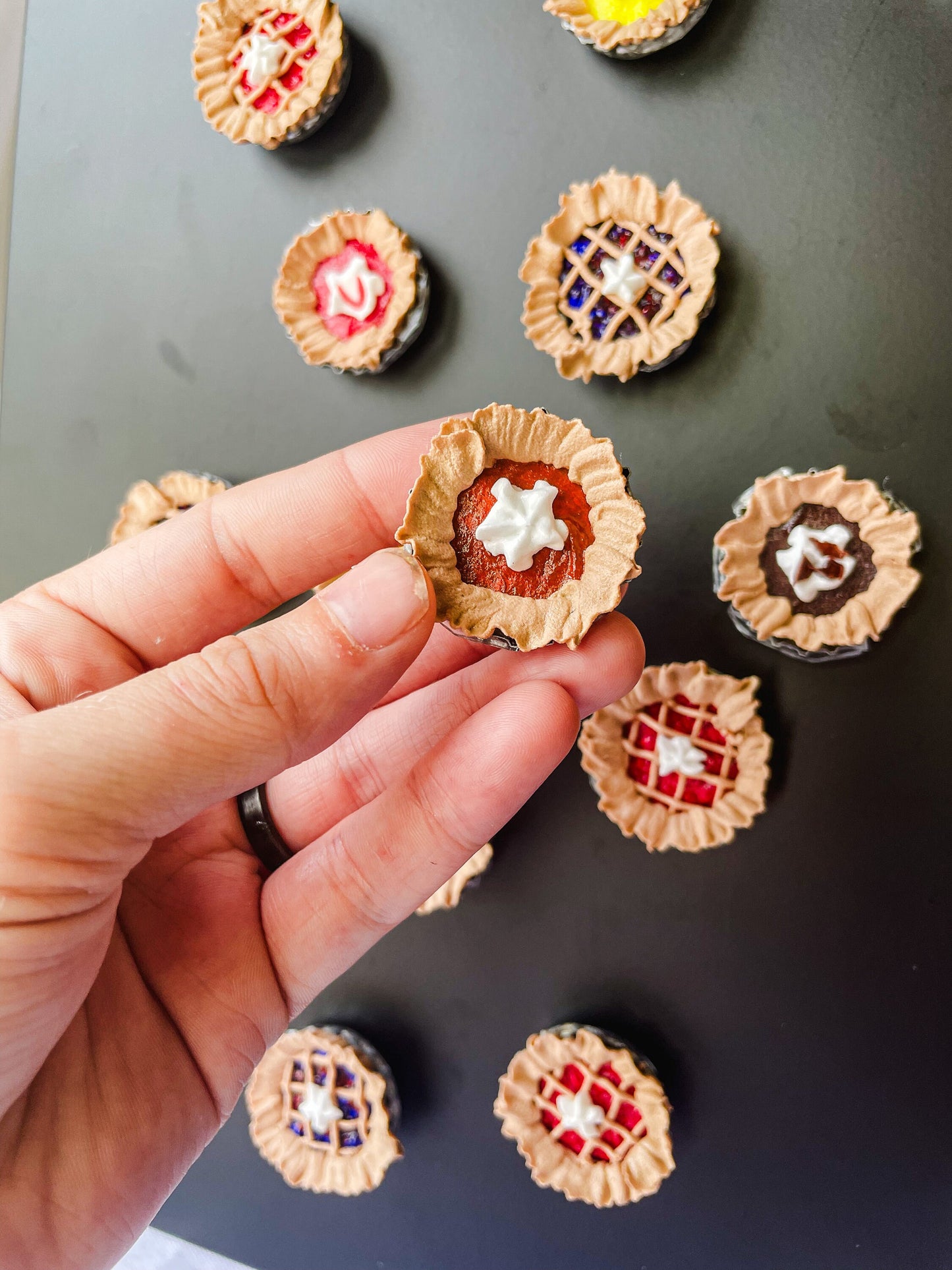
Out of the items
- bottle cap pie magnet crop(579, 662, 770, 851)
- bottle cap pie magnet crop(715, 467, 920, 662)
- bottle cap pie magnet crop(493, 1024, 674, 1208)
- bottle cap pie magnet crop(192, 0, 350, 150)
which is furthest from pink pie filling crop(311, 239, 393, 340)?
bottle cap pie magnet crop(493, 1024, 674, 1208)

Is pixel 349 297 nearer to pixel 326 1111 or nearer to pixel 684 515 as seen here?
pixel 684 515

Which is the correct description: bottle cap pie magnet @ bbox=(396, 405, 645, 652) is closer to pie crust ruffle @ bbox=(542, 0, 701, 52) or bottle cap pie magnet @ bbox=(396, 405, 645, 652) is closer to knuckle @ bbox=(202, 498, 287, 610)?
knuckle @ bbox=(202, 498, 287, 610)

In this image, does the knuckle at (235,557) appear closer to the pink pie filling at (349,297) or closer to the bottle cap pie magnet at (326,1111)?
the pink pie filling at (349,297)

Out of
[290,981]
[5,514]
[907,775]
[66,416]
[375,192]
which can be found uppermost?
[375,192]

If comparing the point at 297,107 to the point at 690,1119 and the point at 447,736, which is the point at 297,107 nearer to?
the point at 447,736

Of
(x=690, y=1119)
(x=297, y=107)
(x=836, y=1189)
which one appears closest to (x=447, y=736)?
(x=690, y=1119)

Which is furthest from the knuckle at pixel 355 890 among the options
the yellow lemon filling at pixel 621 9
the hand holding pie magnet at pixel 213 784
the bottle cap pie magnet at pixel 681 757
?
the yellow lemon filling at pixel 621 9
